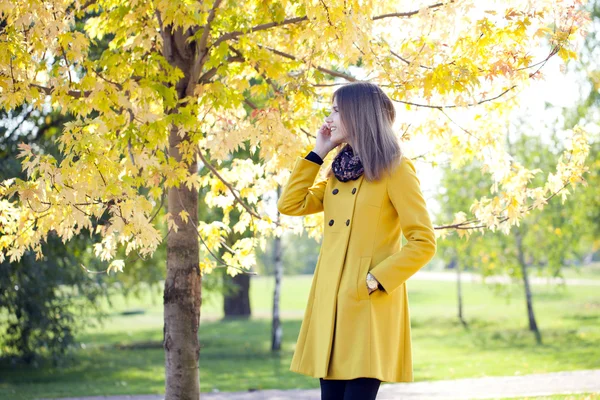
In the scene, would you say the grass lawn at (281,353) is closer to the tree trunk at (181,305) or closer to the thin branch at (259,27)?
the tree trunk at (181,305)

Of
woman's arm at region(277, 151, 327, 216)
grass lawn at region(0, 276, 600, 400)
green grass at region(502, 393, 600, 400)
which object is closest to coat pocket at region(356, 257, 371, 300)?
woman's arm at region(277, 151, 327, 216)

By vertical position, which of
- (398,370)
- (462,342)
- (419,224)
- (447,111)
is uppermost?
(447,111)

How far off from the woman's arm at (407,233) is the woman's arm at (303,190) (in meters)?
0.54

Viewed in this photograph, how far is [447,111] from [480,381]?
498 centimetres

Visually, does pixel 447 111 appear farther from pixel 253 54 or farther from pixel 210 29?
pixel 210 29

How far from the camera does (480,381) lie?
32.0 feet

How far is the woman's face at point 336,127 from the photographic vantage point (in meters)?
3.54

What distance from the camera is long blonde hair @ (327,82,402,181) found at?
3.41 m

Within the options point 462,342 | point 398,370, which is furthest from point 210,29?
point 462,342

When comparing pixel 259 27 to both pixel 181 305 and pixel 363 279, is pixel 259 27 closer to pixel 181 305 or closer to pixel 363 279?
pixel 181 305

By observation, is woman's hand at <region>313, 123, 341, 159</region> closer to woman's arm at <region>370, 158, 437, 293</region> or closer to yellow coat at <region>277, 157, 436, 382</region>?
yellow coat at <region>277, 157, 436, 382</region>

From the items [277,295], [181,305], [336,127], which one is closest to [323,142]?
[336,127]

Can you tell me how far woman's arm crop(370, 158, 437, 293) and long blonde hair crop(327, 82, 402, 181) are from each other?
3.1 inches

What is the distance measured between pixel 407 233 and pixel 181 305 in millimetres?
2979
